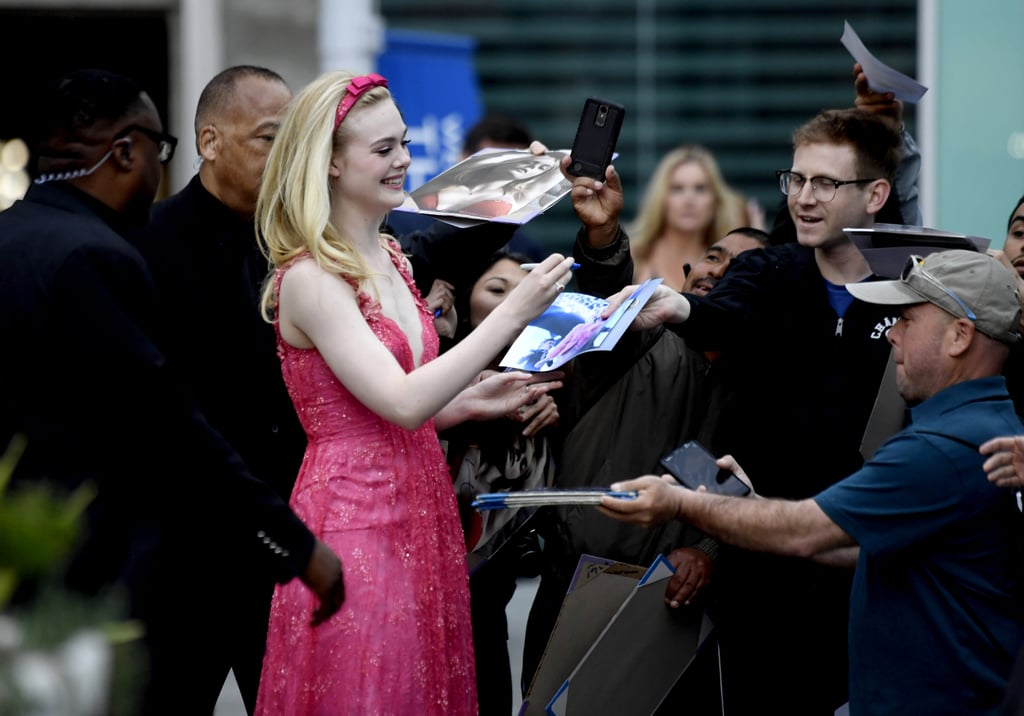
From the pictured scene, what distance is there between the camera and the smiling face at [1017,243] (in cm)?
454

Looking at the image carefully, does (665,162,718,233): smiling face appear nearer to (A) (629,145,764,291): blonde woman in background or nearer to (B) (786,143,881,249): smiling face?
(A) (629,145,764,291): blonde woman in background

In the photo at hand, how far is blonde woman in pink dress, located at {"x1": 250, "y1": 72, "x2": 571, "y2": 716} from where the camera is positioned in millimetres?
3482

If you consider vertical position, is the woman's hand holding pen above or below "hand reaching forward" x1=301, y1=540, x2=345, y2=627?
above

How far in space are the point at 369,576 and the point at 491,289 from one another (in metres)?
1.38

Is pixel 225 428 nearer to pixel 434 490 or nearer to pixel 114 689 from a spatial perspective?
pixel 434 490

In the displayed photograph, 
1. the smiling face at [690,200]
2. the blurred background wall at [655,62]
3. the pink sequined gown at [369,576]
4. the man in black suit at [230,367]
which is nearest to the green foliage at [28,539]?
the pink sequined gown at [369,576]

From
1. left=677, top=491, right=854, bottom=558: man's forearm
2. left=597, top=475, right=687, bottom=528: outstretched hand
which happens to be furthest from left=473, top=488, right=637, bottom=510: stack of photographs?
left=677, top=491, right=854, bottom=558: man's forearm

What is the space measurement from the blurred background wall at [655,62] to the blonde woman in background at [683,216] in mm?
1559

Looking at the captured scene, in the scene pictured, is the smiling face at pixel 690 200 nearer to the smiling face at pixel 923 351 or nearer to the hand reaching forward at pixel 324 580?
the smiling face at pixel 923 351

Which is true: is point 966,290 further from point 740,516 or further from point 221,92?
point 221,92

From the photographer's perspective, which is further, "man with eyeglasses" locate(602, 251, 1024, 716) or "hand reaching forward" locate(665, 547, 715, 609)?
"hand reaching forward" locate(665, 547, 715, 609)

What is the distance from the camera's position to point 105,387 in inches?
128

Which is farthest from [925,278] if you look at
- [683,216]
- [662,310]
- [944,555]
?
[683,216]

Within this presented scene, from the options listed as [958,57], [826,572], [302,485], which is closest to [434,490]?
[302,485]
